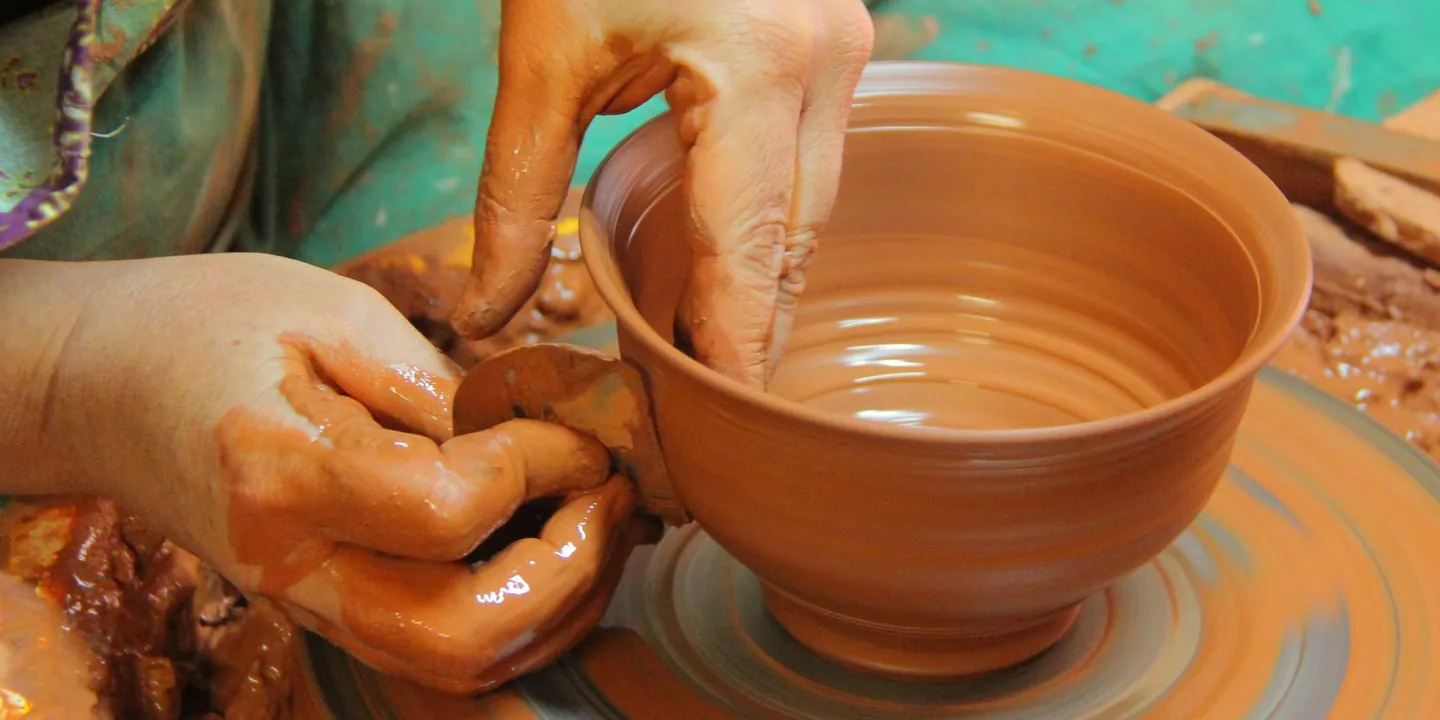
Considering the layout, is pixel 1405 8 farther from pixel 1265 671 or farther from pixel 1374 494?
pixel 1265 671

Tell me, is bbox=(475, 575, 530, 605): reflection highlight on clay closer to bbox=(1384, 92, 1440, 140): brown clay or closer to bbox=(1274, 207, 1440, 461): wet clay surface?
bbox=(1274, 207, 1440, 461): wet clay surface

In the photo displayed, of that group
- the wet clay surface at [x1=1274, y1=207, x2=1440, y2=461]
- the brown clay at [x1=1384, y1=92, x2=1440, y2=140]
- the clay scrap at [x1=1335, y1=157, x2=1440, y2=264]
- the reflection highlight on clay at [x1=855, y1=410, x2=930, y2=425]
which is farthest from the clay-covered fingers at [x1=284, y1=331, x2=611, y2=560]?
the brown clay at [x1=1384, y1=92, x2=1440, y2=140]

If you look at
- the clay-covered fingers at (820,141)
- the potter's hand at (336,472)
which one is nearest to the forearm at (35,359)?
the potter's hand at (336,472)

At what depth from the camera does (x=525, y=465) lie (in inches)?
36.3

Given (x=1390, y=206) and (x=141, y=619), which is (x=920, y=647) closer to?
(x=141, y=619)

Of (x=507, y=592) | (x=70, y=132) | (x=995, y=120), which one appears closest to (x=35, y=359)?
(x=70, y=132)

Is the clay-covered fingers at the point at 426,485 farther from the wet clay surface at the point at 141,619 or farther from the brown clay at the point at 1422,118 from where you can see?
the brown clay at the point at 1422,118

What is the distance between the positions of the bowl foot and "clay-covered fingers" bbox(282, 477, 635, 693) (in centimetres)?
18

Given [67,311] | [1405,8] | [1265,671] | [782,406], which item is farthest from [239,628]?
[1405,8]

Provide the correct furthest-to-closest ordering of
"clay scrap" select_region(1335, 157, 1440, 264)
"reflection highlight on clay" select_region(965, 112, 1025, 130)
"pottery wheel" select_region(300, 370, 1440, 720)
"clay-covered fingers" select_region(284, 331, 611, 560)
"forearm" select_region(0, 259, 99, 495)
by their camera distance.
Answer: "clay scrap" select_region(1335, 157, 1440, 264) < "reflection highlight on clay" select_region(965, 112, 1025, 130) < "forearm" select_region(0, 259, 99, 495) < "pottery wheel" select_region(300, 370, 1440, 720) < "clay-covered fingers" select_region(284, 331, 611, 560)

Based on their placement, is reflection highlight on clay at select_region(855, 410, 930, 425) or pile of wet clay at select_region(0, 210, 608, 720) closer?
pile of wet clay at select_region(0, 210, 608, 720)

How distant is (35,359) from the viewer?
3.51ft

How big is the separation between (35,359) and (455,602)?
0.45 metres

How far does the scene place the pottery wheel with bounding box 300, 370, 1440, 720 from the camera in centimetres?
96
